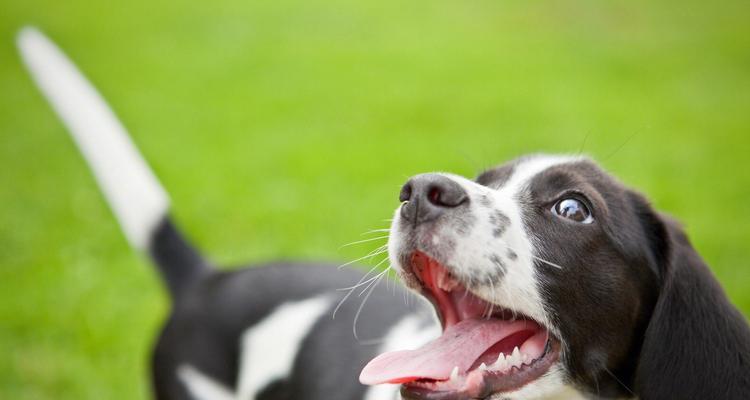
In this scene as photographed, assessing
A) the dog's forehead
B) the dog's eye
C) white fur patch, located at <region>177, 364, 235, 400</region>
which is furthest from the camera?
white fur patch, located at <region>177, 364, 235, 400</region>

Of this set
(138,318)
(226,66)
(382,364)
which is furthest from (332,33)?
(382,364)

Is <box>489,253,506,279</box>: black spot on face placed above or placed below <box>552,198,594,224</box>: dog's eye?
below

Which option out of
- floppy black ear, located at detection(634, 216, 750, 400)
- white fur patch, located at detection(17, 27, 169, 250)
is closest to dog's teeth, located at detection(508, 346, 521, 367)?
floppy black ear, located at detection(634, 216, 750, 400)

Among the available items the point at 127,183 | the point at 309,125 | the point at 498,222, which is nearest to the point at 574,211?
the point at 498,222

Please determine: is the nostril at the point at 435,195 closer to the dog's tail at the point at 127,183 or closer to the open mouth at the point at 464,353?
the open mouth at the point at 464,353

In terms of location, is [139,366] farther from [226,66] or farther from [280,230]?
[226,66]

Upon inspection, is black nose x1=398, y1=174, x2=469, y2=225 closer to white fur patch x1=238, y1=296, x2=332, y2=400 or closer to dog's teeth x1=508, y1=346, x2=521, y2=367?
dog's teeth x1=508, y1=346, x2=521, y2=367

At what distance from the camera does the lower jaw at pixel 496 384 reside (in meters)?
2.04

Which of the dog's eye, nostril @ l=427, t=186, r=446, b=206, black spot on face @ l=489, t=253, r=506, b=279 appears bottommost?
black spot on face @ l=489, t=253, r=506, b=279

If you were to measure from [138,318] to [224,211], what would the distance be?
1.46 m

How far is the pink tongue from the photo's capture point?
2102 millimetres

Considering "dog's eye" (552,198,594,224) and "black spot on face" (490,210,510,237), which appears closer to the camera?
"black spot on face" (490,210,510,237)

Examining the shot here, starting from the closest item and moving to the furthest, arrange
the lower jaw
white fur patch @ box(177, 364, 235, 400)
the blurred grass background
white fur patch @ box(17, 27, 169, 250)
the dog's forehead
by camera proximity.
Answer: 1. the lower jaw
2. the dog's forehead
3. white fur patch @ box(177, 364, 235, 400)
4. white fur patch @ box(17, 27, 169, 250)
5. the blurred grass background

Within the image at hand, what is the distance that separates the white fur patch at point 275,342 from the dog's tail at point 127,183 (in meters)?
0.47
